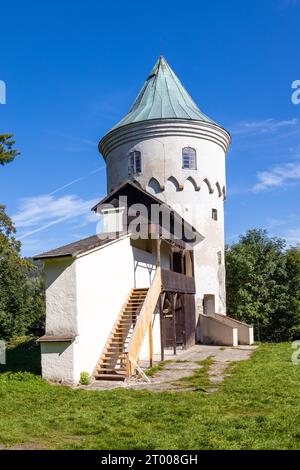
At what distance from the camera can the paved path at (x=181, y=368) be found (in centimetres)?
1242

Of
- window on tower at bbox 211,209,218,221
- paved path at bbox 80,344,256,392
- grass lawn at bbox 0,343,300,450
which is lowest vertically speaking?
paved path at bbox 80,344,256,392

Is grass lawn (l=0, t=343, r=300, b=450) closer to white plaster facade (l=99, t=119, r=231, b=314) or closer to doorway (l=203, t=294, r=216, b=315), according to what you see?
white plaster facade (l=99, t=119, r=231, b=314)

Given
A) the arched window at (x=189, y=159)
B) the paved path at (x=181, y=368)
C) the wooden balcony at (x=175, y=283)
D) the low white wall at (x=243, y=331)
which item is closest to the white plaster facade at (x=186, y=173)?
the arched window at (x=189, y=159)

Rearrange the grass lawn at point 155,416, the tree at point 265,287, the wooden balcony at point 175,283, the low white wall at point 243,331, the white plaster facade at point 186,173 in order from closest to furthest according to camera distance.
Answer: the grass lawn at point 155,416, the wooden balcony at point 175,283, the low white wall at point 243,331, the white plaster facade at point 186,173, the tree at point 265,287

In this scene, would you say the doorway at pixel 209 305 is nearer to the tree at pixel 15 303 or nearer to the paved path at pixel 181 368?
the paved path at pixel 181 368

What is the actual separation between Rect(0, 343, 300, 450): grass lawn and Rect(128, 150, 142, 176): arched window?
53.1 ft

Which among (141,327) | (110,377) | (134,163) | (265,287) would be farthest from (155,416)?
(265,287)

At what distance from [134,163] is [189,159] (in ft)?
10.5

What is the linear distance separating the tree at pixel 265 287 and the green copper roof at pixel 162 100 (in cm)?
1276

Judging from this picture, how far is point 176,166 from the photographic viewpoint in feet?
88.0

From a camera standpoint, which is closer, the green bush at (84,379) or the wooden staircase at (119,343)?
the green bush at (84,379)

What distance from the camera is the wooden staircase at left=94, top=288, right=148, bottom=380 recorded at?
14.1 metres

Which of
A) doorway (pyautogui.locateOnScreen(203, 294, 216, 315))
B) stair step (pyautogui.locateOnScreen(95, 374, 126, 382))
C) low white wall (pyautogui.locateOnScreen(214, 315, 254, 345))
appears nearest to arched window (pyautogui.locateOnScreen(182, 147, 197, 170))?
doorway (pyautogui.locateOnScreen(203, 294, 216, 315))

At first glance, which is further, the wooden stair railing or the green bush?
the wooden stair railing
